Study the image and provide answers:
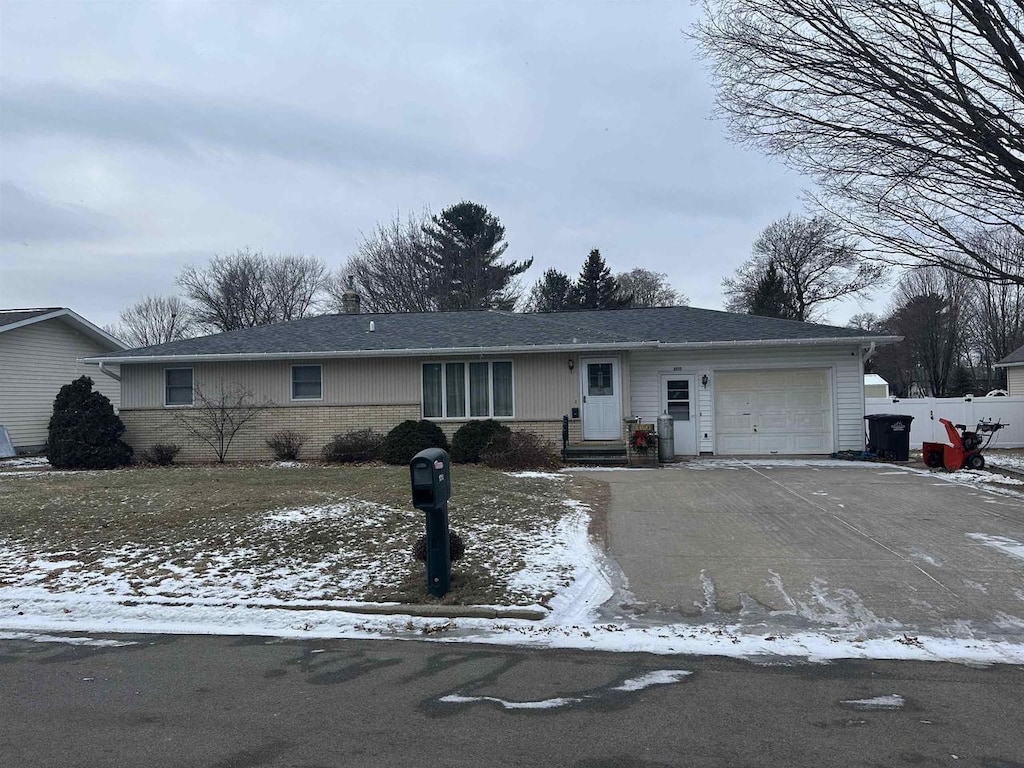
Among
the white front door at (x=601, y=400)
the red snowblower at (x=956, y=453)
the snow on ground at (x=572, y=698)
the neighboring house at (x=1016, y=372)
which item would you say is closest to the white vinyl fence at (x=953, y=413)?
the neighboring house at (x=1016, y=372)

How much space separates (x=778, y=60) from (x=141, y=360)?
1546 cm

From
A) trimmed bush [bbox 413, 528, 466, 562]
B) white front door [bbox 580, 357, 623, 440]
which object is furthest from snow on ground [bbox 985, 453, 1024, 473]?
trimmed bush [bbox 413, 528, 466, 562]

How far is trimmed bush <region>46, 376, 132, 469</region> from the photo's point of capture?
18172 millimetres

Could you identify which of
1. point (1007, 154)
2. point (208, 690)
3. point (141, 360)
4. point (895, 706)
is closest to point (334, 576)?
point (208, 690)

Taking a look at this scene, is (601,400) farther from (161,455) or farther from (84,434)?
(84,434)

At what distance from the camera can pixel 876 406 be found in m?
22.7

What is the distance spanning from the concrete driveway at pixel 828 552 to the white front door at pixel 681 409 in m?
5.21

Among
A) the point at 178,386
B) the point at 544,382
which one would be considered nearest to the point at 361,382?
the point at 544,382

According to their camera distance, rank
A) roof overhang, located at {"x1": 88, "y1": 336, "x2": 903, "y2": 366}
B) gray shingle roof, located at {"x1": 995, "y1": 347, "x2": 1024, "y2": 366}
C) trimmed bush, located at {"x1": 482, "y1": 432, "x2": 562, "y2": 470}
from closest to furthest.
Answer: trimmed bush, located at {"x1": 482, "y1": 432, "x2": 562, "y2": 470} → roof overhang, located at {"x1": 88, "y1": 336, "x2": 903, "y2": 366} → gray shingle roof, located at {"x1": 995, "y1": 347, "x2": 1024, "y2": 366}

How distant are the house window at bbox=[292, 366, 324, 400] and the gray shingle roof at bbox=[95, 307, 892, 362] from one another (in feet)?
1.97

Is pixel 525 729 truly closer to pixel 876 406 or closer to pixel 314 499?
pixel 314 499

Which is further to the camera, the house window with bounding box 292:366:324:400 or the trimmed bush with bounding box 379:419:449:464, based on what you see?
the house window with bounding box 292:366:324:400

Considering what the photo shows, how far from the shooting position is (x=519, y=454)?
1634cm

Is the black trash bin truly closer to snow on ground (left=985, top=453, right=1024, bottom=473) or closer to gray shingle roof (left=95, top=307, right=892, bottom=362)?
snow on ground (left=985, top=453, right=1024, bottom=473)
